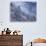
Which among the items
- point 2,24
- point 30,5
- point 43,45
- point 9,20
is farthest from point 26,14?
point 43,45

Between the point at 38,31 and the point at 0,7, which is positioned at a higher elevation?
the point at 0,7

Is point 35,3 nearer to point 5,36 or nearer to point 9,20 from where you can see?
point 9,20

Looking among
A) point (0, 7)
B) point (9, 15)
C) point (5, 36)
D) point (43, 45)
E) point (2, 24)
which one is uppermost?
point (0, 7)

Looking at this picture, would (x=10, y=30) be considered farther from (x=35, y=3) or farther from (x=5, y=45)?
(x=35, y=3)

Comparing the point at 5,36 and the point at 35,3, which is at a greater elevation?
the point at 35,3

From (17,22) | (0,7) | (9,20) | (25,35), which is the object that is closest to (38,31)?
(25,35)

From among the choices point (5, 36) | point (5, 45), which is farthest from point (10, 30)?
point (5, 45)
